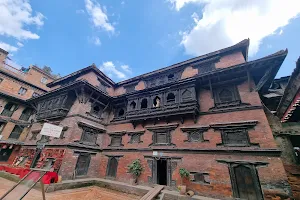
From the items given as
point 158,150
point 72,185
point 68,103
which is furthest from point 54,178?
point 158,150

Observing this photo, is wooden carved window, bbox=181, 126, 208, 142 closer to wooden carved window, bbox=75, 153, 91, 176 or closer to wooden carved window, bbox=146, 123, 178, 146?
wooden carved window, bbox=146, 123, 178, 146

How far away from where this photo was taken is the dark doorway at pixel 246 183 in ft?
25.9

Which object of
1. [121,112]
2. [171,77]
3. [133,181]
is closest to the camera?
[133,181]

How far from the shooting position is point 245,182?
8289 millimetres

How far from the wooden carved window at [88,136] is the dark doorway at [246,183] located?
1271 cm

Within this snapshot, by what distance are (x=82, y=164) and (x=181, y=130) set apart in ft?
31.4

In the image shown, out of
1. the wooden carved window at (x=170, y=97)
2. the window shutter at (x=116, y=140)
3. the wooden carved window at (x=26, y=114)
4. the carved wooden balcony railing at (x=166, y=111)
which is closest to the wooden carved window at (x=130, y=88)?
the carved wooden balcony railing at (x=166, y=111)

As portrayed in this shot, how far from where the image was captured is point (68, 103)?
46.8 feet

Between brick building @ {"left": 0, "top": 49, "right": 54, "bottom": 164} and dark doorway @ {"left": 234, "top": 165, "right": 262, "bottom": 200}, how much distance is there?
23.2m

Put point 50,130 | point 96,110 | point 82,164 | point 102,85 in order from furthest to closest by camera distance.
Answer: point 102,85
point 96,110
point 82,164
point 50,130

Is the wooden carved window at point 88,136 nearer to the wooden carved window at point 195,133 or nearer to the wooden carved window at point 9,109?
the wooden carved window at point 195,133

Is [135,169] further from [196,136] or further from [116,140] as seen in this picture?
[196,136]

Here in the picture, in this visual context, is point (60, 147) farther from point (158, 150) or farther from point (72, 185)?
point (158, 150)

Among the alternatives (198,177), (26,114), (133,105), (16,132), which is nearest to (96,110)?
(133,105)
